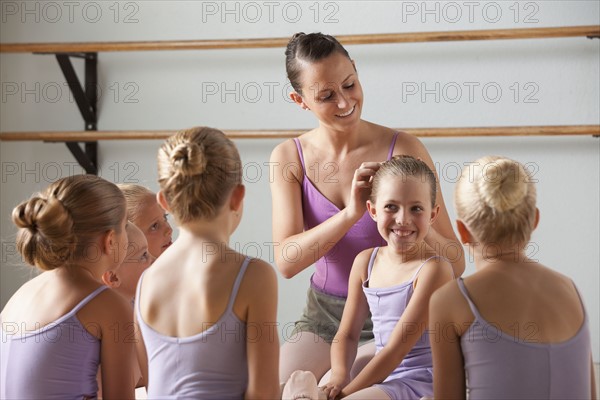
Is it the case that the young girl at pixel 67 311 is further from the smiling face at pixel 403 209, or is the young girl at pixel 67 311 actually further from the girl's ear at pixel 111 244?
the smiling face at pixel 403 209

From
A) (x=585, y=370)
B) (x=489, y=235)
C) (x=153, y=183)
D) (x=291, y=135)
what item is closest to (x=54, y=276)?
(x=489, y=235)

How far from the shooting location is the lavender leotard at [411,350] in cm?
142

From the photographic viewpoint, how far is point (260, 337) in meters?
1.16

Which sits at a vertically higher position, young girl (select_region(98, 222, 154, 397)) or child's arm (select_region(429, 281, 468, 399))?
young girl (select_region(98, 222, 154, 397))

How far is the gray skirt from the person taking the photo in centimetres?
167

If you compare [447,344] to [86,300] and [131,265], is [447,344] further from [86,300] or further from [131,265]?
[131,265]

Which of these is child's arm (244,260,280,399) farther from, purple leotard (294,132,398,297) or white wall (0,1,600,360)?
white wall (0,1,600,360)

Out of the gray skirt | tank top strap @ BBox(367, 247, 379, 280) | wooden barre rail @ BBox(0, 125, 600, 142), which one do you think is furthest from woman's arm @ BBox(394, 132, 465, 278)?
wooden barre rail @ BBox(0, 125, 600, 142)

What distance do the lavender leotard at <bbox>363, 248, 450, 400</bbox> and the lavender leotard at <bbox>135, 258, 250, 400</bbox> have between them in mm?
340

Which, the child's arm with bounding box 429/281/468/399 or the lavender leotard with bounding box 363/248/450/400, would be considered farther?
the lavender leotard with bounding box 363/248/450/400

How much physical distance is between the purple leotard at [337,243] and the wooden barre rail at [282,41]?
3.10 feet

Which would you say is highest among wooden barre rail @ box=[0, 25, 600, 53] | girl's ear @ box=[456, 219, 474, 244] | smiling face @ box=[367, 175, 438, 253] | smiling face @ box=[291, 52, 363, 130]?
wooden barre rail @ box=[0, 25, 600, 53]

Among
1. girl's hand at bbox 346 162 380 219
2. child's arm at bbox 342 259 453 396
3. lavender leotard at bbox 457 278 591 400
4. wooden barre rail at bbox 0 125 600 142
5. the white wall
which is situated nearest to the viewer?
lavender leotard at bbox 457 278 591 400

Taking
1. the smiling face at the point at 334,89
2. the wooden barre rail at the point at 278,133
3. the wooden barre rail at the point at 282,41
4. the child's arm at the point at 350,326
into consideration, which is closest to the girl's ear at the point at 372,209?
the child's arm at the point at 350,326
